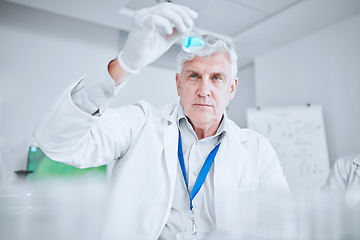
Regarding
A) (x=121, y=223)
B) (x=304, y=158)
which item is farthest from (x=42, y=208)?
(x=304, y=158)

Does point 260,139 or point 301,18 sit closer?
point 260,139

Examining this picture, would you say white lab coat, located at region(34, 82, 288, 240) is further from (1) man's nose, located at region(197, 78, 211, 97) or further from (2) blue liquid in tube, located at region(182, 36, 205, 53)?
(2) blue liquid in tube, located at region(182, 36, 205, 53)

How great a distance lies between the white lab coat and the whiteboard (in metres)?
1.75

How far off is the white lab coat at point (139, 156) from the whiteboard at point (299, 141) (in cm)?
175

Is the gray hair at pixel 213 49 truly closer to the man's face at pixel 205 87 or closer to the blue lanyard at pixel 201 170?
the man's face at pixel 205 87

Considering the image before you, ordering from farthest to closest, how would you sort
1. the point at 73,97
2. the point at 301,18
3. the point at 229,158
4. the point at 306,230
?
the point at 301,18 → the point at 229,158 → the point at 73,97 → the point at 306,230

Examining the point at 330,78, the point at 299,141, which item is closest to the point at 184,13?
the point at 299,141

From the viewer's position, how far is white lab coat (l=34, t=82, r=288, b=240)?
0.83 meters

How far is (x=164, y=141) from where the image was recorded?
1.21 metres

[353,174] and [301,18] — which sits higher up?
[301,18]

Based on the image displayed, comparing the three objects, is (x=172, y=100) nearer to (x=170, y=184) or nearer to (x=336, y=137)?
(x=336, y=137)

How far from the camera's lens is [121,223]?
105cm

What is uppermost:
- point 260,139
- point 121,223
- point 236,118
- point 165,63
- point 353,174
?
point 165,63

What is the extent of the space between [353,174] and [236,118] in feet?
7.20
